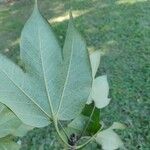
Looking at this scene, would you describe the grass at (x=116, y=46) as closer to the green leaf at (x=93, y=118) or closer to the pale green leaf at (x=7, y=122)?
the pale green leaf at (x=7, y=122)

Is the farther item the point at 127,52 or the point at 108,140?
the point at 127,52

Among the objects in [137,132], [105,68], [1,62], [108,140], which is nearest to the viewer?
[1,62]

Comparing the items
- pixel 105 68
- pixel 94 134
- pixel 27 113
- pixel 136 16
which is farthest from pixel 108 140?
pixel 136 16

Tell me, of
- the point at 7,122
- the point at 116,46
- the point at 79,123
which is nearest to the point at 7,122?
the point at 7,122

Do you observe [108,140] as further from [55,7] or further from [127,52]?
[55,7]

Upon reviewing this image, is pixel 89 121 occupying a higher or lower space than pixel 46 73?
lower

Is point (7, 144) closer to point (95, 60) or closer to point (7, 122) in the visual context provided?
point (7, 122)

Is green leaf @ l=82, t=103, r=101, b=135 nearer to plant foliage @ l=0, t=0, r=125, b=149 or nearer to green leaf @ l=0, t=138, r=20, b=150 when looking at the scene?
plant foliage @ l=0, t=0, r=125, b=149

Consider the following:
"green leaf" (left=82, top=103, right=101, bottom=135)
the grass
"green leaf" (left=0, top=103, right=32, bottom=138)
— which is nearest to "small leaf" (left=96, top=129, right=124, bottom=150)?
"green leaf" (left=82, top=103, right=101, bottom=135)
